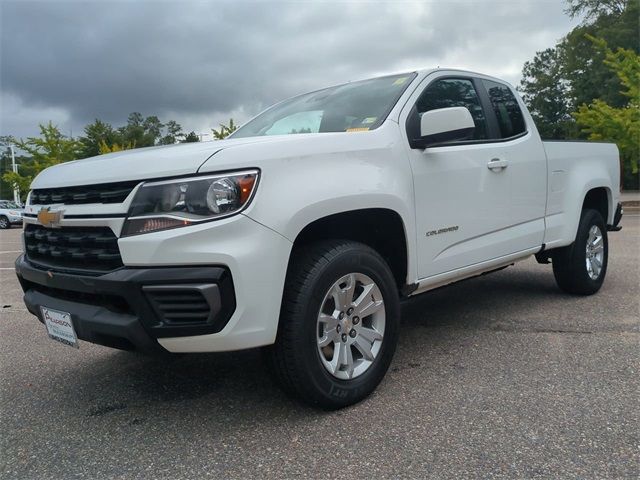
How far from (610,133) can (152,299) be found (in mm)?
22358

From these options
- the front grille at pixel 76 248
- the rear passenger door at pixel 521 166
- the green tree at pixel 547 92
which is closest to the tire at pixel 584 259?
the rear passenger door at pixel 521 166

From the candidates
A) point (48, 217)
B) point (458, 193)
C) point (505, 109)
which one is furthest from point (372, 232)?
point (505, 109)

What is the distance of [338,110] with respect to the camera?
11.8 ft

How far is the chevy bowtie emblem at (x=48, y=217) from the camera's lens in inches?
106

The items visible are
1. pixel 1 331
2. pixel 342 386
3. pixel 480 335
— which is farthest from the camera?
pixel 1 331

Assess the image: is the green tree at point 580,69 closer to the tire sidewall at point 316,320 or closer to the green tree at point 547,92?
the green tree at point 547,92

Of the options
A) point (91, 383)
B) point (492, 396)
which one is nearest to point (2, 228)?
point (91, 383)

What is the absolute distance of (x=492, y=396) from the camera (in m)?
2.88

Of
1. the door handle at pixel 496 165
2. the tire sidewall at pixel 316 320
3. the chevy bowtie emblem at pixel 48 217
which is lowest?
the tire sidewall at pixel 316 320

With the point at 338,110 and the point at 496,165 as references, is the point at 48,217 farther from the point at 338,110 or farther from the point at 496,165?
the point at 496,165

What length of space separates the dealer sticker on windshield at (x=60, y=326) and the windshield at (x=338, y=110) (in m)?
1.80

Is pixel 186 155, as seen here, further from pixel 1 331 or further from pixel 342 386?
pixel 1 331

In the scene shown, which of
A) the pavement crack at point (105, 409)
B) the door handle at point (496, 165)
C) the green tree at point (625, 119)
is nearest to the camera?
the pavement crack at point (105, 409)

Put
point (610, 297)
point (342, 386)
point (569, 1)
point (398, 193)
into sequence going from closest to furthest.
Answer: point (342, 386), point (398, 193), point (610, 297), point (569, 1)
